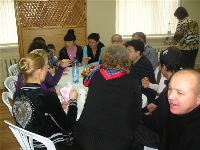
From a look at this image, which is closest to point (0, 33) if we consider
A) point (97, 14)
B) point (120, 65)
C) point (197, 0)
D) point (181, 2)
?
point (97, 14)

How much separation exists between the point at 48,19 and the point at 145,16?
2.36 meters

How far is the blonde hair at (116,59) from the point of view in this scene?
170 centimetres

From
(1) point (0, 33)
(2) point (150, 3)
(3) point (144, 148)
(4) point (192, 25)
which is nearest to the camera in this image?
(3) point (144, 148)

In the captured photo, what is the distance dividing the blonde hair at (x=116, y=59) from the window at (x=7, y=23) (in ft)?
11.9

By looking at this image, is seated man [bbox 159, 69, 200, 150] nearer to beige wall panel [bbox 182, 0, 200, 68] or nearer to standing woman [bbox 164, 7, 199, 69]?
standing woman [bbox 164, 7, 199, 69]

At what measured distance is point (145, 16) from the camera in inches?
215

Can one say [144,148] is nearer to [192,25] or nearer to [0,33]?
[192,25]

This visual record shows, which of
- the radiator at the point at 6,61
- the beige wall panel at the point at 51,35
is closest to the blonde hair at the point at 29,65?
the beige wall panel at the point at 51,35

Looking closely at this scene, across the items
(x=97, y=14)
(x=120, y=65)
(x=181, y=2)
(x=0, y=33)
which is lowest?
(x=120, y=65)

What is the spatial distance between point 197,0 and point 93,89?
5029 mm

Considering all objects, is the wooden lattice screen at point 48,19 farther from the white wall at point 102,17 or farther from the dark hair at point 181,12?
the dark hair at point 181,12

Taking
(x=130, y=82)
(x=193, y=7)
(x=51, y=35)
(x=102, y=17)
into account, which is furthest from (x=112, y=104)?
(x=193, y=7)

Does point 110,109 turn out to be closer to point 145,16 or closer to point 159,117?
point 159,117

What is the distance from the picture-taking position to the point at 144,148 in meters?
2.04
